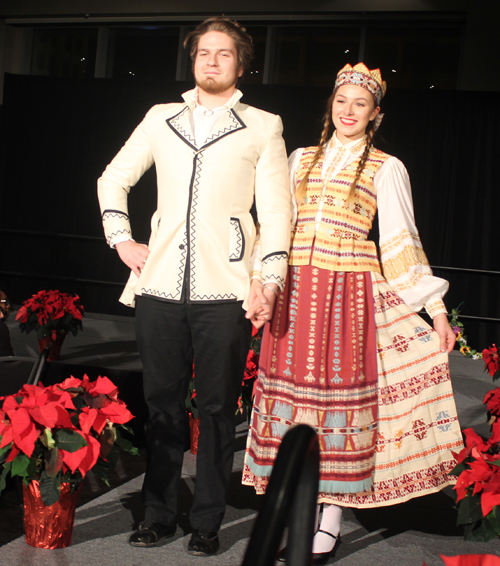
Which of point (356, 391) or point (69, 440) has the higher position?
point (356, 391)

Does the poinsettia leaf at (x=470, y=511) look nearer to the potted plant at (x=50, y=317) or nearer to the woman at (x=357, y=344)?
the woman at (x=357, y=344)

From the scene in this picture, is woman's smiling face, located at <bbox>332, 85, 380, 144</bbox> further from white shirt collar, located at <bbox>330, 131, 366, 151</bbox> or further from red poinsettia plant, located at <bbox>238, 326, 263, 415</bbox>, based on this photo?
red poinsettia plant, located at <bbox>238, 326, 263, 415</bbox>

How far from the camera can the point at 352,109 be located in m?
1.75

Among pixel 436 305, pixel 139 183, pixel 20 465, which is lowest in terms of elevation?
pixel 20 465

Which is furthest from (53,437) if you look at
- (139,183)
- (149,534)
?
(139,183)

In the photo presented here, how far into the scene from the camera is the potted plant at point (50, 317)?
4312 mm

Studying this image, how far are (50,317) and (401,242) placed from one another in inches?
125

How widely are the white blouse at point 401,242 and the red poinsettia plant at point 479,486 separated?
0.37 m

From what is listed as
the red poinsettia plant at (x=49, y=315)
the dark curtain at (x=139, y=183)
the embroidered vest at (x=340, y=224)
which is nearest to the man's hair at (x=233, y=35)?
the embroidered vest at (x=340, y=224)

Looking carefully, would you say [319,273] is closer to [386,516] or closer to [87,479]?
[386,516]

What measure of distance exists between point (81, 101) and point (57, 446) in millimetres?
6477

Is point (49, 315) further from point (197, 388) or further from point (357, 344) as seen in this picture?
point (357, 344)

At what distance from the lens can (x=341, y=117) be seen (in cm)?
176

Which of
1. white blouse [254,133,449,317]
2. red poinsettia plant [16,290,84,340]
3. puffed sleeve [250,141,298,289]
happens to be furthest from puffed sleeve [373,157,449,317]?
red poinsettia plant [16,290,84,340]
